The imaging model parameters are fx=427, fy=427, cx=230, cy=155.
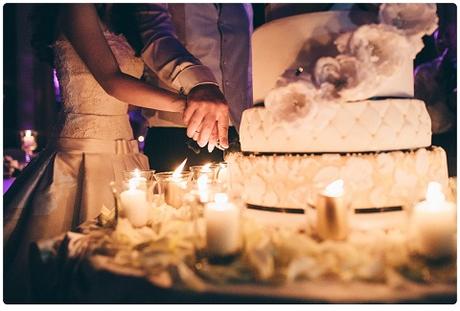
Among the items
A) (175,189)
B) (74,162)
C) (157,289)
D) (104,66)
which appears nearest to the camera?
(157,289)

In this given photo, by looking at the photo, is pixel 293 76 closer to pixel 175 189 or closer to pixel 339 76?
pixel 339 76

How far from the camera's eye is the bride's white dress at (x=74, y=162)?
2303mm

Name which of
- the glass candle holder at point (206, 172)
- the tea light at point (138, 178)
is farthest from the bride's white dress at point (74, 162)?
the tea light at point (138, 178)

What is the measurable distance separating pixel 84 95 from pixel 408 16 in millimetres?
1834

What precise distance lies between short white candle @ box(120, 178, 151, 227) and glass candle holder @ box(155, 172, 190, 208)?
268 millimetres

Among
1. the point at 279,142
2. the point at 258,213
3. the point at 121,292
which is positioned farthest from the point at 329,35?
the point at 121,292

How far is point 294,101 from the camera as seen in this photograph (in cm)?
151

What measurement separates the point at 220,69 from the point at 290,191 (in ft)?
6.51

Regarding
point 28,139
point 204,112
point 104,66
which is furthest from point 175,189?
point 28,139

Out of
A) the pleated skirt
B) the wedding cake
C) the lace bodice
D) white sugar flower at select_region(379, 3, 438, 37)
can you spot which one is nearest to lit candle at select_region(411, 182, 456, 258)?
the wedding cake

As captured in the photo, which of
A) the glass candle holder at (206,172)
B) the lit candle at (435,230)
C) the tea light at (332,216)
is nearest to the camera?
the lit candle at (435,230)

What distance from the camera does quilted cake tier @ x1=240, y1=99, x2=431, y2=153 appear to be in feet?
5.07

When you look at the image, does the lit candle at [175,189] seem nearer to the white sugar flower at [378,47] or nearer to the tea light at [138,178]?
the tea light at [138,178]

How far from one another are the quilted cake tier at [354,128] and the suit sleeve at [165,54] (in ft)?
2.08
